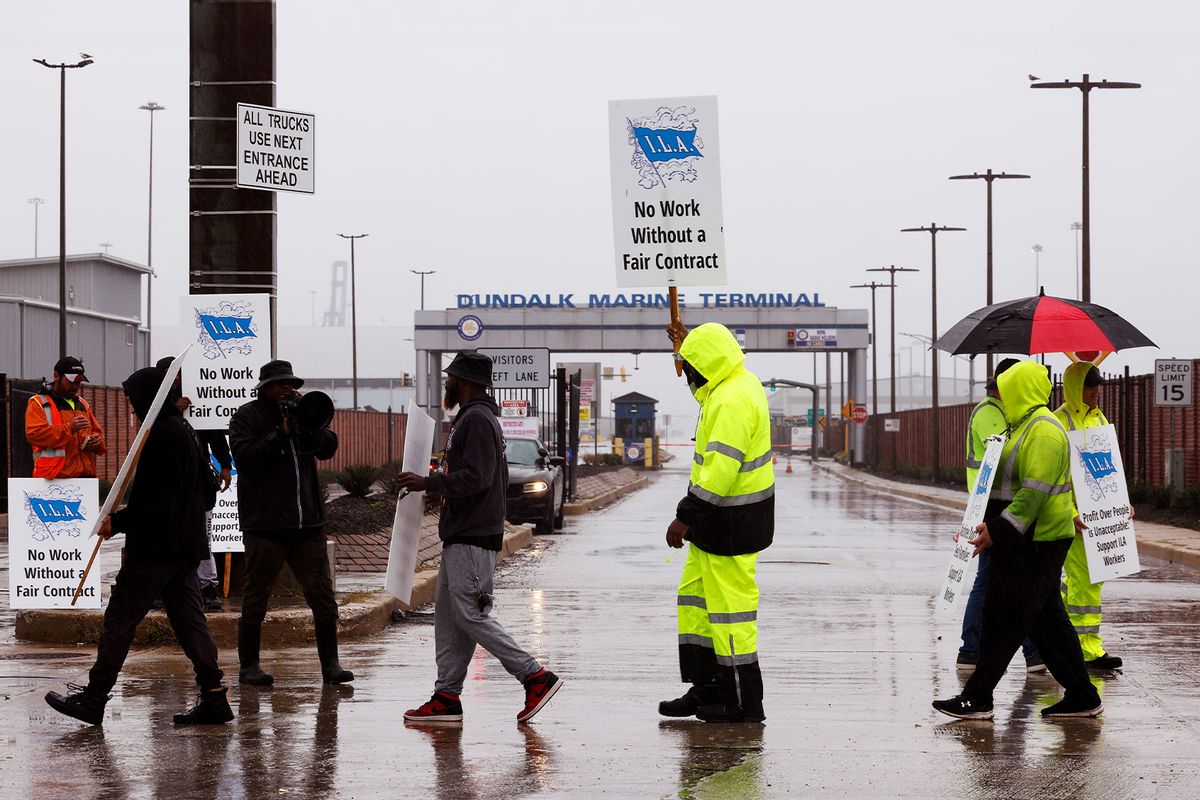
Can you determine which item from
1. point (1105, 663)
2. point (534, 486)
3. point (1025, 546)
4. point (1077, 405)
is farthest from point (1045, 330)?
point (534, 486)

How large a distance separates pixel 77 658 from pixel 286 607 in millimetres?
1548

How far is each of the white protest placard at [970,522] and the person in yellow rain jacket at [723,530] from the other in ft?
3.60

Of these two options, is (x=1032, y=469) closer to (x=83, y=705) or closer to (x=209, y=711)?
(x=209, y=711)

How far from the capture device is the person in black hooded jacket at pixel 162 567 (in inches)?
313

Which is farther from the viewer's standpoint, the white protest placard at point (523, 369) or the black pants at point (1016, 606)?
the white protest placard at point (523, 369)

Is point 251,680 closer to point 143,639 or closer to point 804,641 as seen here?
point 143,639

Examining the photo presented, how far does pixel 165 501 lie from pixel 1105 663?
5771 millimetres

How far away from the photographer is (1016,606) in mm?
8133

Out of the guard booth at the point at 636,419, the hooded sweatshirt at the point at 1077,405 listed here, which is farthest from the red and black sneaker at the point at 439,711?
the guard booth at the point at 636,419

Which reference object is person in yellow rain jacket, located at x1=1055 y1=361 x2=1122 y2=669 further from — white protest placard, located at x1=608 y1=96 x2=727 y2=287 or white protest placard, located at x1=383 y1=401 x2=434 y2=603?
white protest placard, located at x1=383 y1=401 x2=434 y2=603

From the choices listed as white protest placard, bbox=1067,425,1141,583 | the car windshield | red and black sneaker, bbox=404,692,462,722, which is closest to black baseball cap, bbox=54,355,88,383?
red and black sneaker, bbox=404,692,462,722

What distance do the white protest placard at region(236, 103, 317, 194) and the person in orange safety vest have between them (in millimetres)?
2570

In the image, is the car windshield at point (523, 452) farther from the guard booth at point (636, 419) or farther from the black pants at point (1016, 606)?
the guard booth at point (636, 419)

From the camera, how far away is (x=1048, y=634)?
844cm
